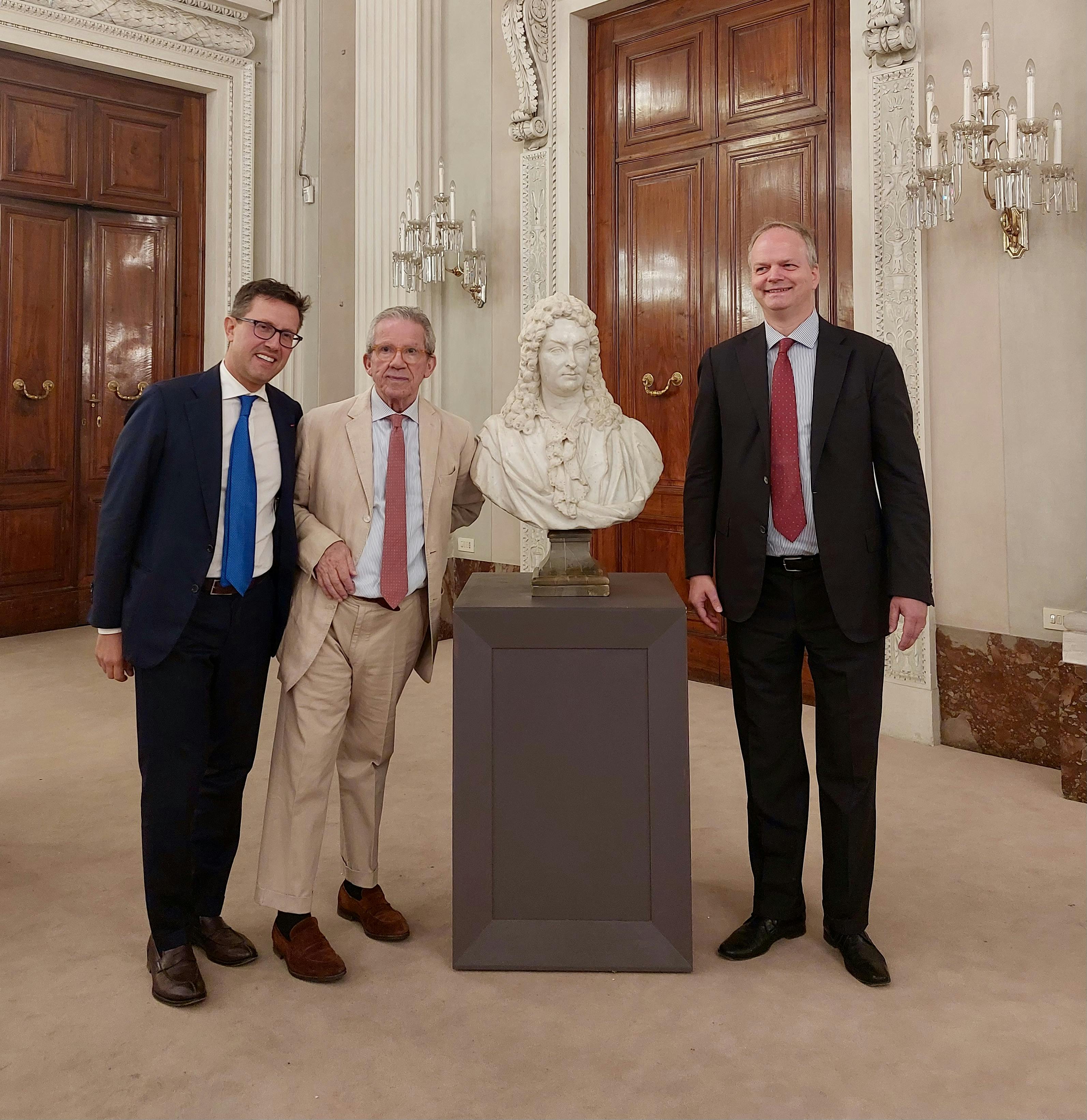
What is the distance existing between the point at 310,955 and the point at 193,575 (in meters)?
0.91

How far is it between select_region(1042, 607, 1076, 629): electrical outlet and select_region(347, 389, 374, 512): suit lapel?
9.04ft

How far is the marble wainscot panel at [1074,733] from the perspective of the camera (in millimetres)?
3617

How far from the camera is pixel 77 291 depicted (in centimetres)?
652

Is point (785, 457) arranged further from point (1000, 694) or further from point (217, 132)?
point (217, 132)

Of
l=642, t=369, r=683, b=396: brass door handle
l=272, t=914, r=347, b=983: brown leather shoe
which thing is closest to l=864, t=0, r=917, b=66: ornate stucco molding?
l=642, t=369, r=683, b=396: brass door handle

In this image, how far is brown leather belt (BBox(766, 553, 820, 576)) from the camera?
7.84 ft

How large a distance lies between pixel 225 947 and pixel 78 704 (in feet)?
9.03

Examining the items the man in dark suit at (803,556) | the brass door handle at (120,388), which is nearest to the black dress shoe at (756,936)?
the man in dark suit at (803,556)

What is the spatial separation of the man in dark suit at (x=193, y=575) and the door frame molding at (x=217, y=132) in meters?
4.90

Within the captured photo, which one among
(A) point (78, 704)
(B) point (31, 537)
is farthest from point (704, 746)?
(B) point (31, 537)

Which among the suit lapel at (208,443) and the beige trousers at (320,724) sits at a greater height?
the suit lapel at (208,443)

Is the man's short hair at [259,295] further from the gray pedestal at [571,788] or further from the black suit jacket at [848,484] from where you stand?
the black suit jacket at [848,484]

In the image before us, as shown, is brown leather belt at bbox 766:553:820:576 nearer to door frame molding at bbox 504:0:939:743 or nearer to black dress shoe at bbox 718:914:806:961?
black dress shoe at bbox 718:914:806:961

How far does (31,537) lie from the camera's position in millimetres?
6457
